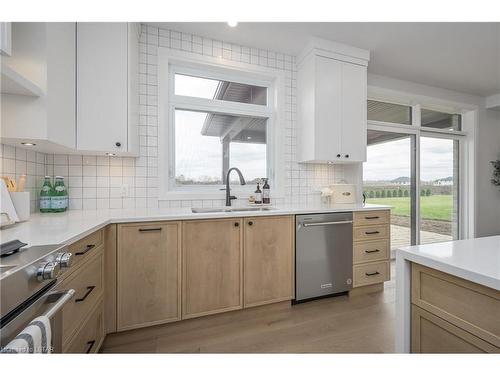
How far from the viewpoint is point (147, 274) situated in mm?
1608

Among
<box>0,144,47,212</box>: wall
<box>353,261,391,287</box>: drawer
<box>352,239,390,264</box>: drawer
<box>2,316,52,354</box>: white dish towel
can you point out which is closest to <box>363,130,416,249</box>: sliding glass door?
<box>352,239,390,264</box>: drawer

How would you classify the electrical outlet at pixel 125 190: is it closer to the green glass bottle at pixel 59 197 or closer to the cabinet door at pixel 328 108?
the green glass bottle at pixel 59 197

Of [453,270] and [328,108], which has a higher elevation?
[328,108]

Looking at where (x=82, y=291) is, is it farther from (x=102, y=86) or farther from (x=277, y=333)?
(x=102, y=86)

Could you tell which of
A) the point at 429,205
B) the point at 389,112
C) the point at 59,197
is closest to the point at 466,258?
the point at 59,197

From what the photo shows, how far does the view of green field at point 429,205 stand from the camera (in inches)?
131

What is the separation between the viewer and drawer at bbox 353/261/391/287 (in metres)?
2.22

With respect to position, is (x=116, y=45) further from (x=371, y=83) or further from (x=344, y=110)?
(x=371, y=83)

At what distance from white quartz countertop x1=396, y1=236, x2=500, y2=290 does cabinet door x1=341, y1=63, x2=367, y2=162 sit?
1.67 meters

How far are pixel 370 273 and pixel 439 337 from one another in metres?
1.61

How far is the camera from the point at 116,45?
5.70ft

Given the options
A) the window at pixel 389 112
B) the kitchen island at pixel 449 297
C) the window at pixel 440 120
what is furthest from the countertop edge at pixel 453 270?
the window at pixel 440 120

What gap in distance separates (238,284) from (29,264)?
1.40 metres
